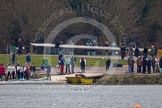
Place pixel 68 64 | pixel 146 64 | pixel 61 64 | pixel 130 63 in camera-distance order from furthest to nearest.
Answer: pixel 68 64 → pixel 61 64 → pixel 130 63 → pixel 146 64

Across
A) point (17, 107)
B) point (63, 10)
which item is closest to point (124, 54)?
point (63, 10)

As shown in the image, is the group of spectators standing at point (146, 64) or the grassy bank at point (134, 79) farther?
the grassy bank at point (134, 79)

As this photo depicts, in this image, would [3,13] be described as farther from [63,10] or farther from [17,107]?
[17,107]

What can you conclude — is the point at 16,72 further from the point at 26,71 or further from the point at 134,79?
the point at 134,79

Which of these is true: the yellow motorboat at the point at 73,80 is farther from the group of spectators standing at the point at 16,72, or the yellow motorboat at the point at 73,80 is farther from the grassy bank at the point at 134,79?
the grassy bank at the point at 134,79

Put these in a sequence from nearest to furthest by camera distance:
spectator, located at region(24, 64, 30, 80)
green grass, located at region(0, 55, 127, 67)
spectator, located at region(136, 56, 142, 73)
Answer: spectator, located at region(24, 64, 30, 80) < spectator, located at region(136, 56, 142, 73) < green grass, located at region(0, 55, 127, 67)

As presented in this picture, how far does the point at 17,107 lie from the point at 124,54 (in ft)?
107

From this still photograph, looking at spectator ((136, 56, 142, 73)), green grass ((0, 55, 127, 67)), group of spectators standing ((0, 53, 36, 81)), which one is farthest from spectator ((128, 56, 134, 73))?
group of spectators standing ((0, 53, 36, 81))

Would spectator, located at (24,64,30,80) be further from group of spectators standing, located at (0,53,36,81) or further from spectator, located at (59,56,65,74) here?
spectator, located at (59,56,65,74)

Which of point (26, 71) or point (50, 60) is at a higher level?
point (50, 60)

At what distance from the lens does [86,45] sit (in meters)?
106

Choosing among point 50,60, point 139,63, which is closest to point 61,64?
point 139,63

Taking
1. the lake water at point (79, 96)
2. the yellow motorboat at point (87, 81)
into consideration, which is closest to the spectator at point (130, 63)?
the lake water at point (79, 96)

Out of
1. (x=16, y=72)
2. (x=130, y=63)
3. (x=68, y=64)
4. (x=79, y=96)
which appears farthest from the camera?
(x=68, y=64)
